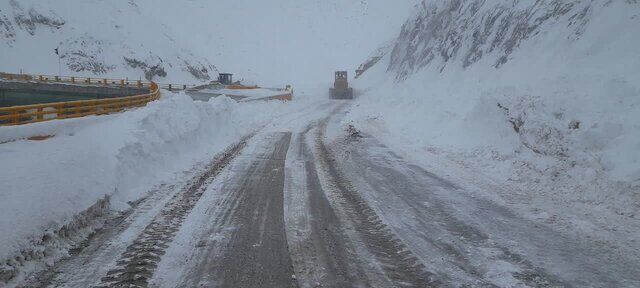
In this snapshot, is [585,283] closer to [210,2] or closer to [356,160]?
[356,160]

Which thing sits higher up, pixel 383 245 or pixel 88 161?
pixel 88 161

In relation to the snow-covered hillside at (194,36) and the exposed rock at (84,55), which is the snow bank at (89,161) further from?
the snow-covered hillside at (194,36)

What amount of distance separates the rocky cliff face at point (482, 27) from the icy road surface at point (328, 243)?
11731mm

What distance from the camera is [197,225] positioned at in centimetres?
575

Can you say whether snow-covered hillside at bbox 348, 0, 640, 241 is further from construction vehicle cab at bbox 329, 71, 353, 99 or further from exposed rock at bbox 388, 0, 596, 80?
construction vehicle cab at bbox 329, 71, 353, 99

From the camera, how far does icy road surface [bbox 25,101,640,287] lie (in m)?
4.24

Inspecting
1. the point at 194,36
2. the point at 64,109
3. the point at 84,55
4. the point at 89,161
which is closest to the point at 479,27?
the point at 64,109

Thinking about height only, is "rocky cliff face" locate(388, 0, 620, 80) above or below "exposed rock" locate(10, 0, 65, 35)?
below

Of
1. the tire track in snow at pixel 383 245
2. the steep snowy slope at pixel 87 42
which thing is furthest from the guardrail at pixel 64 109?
the steep snowy slope at pixel 87 42

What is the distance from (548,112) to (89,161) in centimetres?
1008

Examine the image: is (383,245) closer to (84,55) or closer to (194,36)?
(84,55)

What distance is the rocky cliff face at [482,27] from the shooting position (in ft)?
54.7

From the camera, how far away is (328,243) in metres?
5.18

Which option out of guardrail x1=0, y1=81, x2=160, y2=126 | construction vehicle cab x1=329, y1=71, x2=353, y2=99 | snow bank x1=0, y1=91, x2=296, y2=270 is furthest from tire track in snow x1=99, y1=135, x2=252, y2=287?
construction vehicle cab x1=329, y1=71, x2=353, y2=99
